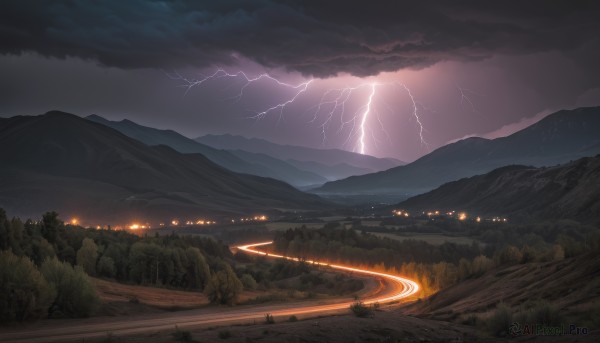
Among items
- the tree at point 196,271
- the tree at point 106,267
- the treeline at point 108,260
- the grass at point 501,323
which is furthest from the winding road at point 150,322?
the tree at point 106,267

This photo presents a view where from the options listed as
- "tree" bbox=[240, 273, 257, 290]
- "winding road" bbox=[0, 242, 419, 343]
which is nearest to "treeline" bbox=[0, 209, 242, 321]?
"winding road" bbox=[0, 242, 419, 343]

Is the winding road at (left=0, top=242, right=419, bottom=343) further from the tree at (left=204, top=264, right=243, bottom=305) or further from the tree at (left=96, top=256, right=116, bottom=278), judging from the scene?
the tree at (left=96, top=256, right=116, bottom=278)

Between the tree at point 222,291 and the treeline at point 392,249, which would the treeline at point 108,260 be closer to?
the tree at point 222,291

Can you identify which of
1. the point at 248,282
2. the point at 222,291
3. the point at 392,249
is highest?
the point at 392,249

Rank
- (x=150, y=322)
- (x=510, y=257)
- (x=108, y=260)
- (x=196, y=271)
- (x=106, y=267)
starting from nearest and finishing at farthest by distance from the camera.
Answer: (x=150, y=322)
(x=510, y=257)
(x=106, y=267)
(x=108, y=260)
(x=196, y=271)

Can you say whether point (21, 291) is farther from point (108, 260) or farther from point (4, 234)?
point (108, 260)

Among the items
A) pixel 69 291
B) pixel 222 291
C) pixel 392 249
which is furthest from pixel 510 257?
pixel 392 249
